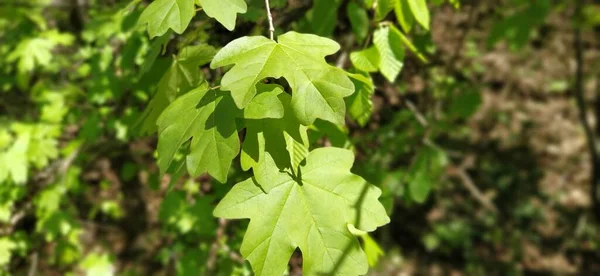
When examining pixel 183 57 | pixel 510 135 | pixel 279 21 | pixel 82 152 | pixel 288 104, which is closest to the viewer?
pixel 288 104

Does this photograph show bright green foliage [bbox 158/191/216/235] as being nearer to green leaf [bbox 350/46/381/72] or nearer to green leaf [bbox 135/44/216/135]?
green leaf [bbox 135/44/216/135]

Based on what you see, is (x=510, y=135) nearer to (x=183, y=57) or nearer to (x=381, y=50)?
(x=381, y=50)

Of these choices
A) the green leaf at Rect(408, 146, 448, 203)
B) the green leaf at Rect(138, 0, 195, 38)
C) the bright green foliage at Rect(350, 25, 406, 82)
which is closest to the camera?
the green leaf at Rect(138, 0, 195, 38)

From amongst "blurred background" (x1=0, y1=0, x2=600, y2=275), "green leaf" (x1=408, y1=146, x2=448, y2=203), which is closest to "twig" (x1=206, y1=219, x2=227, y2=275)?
"blurred background" (x1=0, y1=0, x2=600, y2=275)

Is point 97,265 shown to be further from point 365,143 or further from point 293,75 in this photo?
point 293,75

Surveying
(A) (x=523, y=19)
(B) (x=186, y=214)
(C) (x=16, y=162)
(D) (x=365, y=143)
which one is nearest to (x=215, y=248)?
(B) (x=186, y=214)

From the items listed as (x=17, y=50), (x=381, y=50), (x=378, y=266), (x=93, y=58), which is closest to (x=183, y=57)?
(x=381, y=50)
